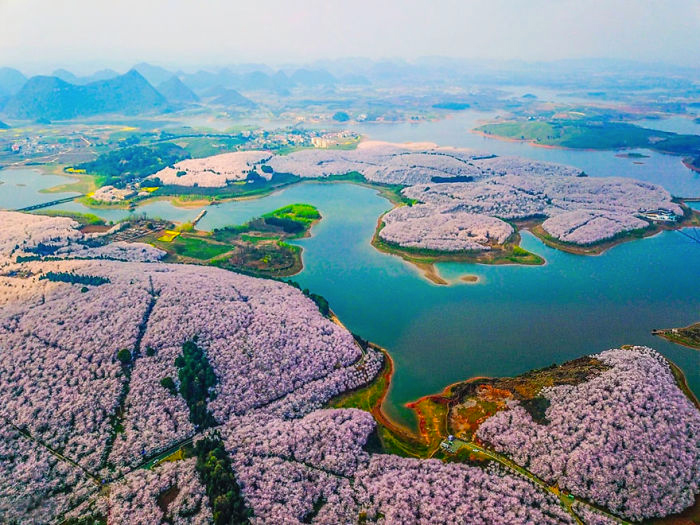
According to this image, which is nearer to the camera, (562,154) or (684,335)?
(684,335)

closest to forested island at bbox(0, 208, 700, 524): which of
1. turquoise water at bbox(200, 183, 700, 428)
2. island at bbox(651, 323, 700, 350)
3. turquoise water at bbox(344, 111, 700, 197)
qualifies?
turquoise water at bbox(200, 183, 700, 428)

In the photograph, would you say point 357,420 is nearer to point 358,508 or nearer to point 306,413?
point 306,413

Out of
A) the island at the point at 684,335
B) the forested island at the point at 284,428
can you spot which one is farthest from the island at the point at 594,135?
the forested island at the point at 284,428

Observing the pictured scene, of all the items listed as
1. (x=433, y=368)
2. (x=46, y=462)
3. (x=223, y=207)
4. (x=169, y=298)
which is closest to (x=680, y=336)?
(x=433, y=368)

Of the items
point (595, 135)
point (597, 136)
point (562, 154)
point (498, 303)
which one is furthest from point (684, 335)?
point (595, 135)

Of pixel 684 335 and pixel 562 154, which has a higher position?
pixel 562 154

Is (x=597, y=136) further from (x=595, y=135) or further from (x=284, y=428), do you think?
(x=284, y=428)

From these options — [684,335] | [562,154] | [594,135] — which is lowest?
[684,335]

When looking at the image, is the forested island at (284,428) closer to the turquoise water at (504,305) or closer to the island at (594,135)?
the turquoise water at (504,305)
